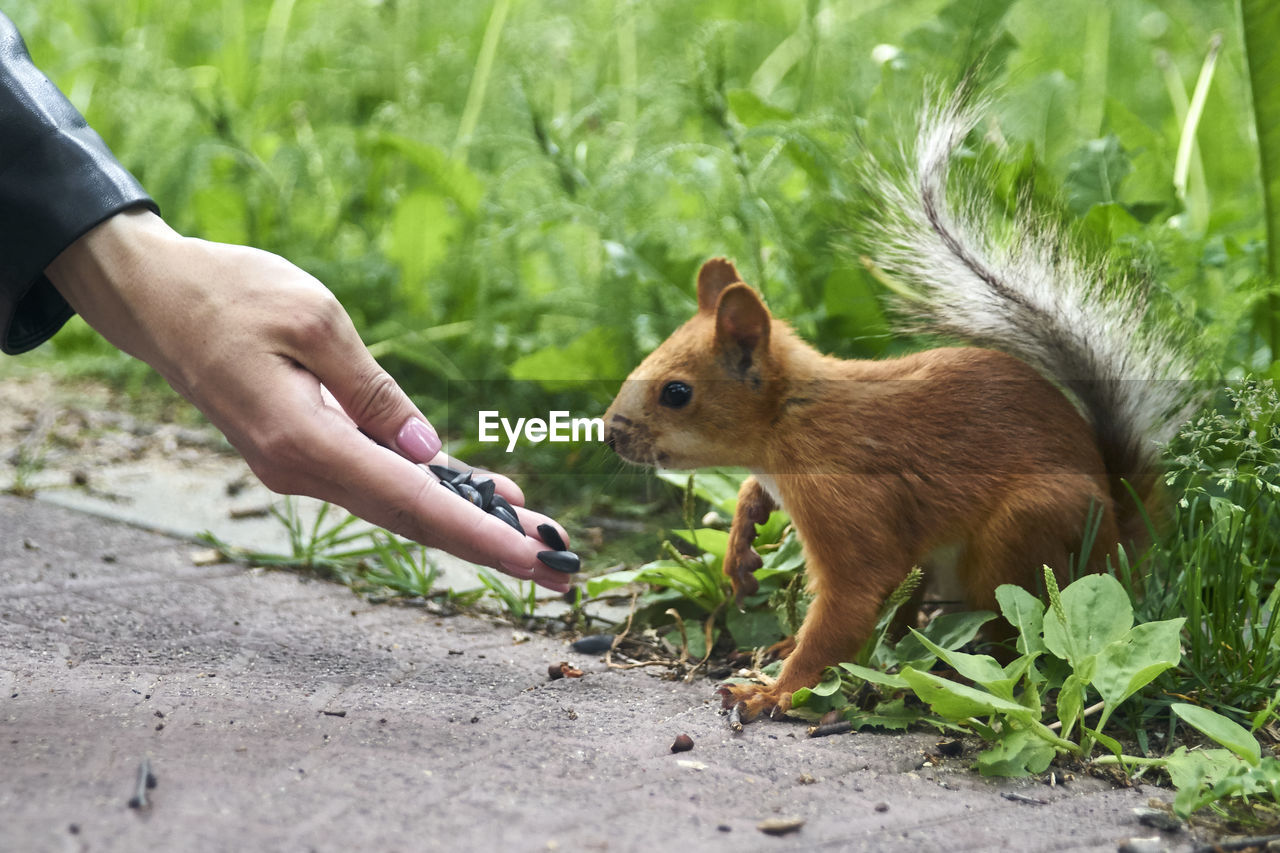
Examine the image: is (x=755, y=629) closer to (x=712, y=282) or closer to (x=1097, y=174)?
(x=712, y=282)

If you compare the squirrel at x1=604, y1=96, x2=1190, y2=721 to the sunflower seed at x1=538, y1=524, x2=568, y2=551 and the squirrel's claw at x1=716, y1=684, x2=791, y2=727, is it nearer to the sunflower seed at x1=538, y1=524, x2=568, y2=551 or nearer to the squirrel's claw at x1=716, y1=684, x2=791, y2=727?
the squirrel's claw at x1=716, y1=684, x2=791, y2=727

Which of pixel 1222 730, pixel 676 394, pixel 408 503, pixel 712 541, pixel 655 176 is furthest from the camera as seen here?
pixel 655 176

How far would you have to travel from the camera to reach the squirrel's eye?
2.00m

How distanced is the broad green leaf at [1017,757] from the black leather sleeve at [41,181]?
1436 millimetres

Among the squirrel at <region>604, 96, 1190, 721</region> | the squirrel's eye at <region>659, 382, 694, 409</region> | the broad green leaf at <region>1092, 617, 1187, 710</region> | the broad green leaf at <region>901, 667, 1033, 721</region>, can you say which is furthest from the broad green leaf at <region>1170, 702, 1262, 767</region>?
the squirrel's eye at <region>659, 382, 694, 409</region>

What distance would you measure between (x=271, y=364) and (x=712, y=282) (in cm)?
92

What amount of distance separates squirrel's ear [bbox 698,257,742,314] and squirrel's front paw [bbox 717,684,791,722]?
2.39 feet

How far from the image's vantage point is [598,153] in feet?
11.7

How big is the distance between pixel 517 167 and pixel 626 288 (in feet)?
1.66

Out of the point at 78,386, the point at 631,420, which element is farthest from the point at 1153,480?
the point at 78,386

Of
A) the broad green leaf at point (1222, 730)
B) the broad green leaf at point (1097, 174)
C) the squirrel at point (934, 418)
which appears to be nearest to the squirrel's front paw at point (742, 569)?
the squirrel at point (934, 418)

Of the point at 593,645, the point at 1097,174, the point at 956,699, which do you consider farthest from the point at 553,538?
the point at 1097,174

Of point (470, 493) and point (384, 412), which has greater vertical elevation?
point (384, 412)

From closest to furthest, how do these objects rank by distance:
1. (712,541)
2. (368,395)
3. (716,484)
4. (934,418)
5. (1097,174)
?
(368,395) < (934,418) < (712,541) < (716,484) < (1097,174)
